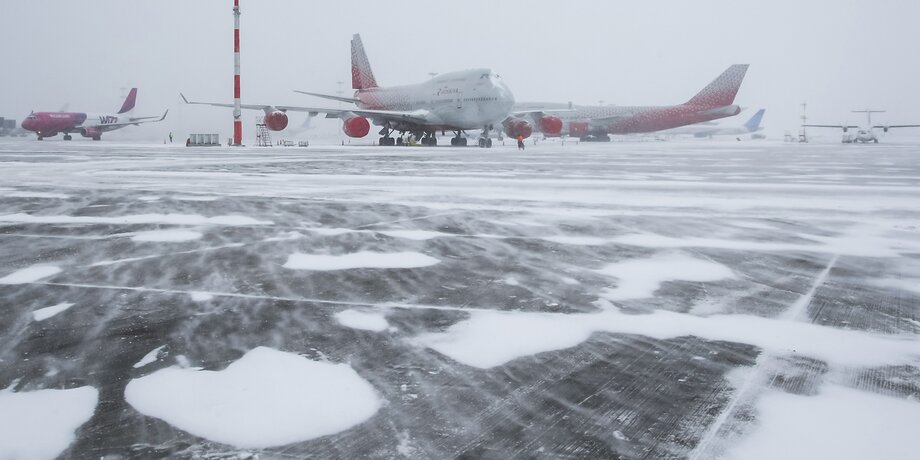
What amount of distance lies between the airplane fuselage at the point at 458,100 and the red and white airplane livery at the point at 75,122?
28.2 m

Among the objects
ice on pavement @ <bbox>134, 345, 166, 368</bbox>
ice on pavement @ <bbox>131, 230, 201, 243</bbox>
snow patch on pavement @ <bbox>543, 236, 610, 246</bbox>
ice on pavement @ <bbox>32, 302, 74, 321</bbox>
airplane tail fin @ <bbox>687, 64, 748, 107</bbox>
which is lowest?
ice on pavement @ <bbox>134, 345, 166, 368</bbox>

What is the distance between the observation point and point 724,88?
4588cm

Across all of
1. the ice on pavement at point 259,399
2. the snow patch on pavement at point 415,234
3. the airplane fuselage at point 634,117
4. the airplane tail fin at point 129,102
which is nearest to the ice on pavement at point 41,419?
the ice on pavement at point 259,399

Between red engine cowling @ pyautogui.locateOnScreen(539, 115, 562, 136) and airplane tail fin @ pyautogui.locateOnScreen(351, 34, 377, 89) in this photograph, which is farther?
airplane tail fin @ pyautogui.locateOnScreen(351, 34, 377, 89)

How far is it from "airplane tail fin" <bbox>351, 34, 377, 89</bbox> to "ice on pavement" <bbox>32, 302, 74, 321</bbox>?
39.1 meters

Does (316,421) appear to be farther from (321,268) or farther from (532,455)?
(321,268)

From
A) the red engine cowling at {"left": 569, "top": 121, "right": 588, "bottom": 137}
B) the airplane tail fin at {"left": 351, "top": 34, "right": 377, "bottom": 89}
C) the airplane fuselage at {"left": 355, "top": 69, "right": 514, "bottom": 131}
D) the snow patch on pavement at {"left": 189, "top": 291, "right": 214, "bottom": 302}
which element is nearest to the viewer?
the snow patch on pavement at {"left": 189, "top": 291, "right": 214, "bottom": 302}

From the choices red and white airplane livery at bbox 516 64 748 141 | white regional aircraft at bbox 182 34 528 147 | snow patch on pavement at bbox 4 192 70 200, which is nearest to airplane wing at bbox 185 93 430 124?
white regional aircraft at bbox 182 34 528 147

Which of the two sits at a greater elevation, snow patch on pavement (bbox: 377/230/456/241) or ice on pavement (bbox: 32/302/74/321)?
snow patch on pavement (bbox: 377/230/456/241)

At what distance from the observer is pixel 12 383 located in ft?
5.56

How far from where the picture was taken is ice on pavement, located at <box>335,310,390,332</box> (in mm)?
2223

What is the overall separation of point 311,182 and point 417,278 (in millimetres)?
5873

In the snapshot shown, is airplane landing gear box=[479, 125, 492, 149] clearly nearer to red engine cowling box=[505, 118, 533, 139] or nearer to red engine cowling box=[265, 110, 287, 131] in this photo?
red engine cowling box=[505, 118, 533, 139]

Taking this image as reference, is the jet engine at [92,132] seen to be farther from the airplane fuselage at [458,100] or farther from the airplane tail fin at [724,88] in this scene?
the airplane tail fin at [724,88]
